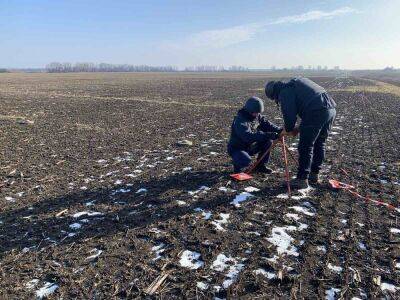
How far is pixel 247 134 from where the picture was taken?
8.32m

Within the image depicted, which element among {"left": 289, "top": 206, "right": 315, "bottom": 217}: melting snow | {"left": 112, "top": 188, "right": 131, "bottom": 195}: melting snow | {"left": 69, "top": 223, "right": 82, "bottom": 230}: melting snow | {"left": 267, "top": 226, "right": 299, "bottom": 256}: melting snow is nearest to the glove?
{"left": 289, "top": 206, "right": 315, "bottom": 217}: melting snow

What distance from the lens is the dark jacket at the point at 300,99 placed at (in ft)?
24.4

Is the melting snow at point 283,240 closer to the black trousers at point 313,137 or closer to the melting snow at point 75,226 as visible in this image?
the black trousers at point 313,137

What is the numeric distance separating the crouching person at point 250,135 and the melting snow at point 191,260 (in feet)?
11.9

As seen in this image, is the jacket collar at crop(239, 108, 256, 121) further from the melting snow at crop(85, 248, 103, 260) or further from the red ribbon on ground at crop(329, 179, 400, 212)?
the melting snow at crop(85, 248, 103, 260)

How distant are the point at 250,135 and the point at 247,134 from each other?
0.24ft

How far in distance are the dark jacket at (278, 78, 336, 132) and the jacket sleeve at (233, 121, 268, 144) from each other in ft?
2.80

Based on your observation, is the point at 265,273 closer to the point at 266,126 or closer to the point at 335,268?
the point at 335,268

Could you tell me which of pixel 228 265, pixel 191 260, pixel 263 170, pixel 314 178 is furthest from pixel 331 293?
pixel 263 170

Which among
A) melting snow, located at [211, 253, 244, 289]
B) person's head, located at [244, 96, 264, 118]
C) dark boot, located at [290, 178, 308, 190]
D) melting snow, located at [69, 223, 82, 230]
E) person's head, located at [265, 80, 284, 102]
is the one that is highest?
person's head, located at [265, 80, 284, 102]

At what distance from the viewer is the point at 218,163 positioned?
1019cm

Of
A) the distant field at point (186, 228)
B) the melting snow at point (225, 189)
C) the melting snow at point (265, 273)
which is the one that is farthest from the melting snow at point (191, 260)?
the melting snow at point (225, 189)

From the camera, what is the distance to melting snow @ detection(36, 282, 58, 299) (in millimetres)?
4398

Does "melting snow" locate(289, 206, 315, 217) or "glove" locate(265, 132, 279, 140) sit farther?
"glove" locate(265, 132, 279, 140)
